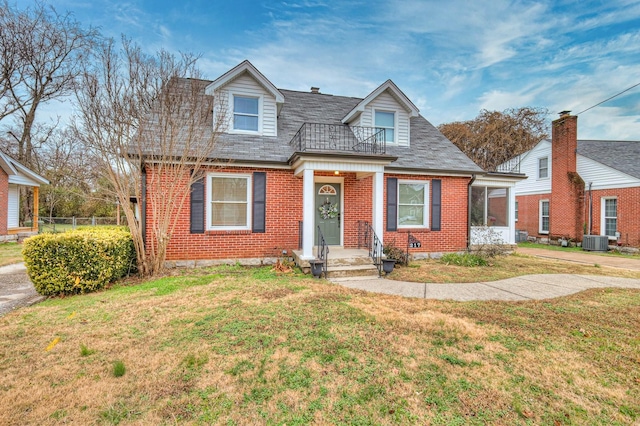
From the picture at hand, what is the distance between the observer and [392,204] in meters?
9.80

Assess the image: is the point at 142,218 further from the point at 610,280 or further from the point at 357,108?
the point at 610,280

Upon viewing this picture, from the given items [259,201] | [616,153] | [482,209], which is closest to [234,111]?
[259,201]

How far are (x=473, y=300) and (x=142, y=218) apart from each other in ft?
27.5

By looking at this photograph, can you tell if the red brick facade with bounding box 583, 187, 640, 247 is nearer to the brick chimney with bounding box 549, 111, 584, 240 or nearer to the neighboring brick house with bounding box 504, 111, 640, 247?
the neighboring brick house with bounding box 504, 111, 640, 247

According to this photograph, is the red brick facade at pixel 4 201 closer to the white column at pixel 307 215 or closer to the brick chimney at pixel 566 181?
the white column at pixel 307 215

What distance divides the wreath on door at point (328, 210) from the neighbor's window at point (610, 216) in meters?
15.1

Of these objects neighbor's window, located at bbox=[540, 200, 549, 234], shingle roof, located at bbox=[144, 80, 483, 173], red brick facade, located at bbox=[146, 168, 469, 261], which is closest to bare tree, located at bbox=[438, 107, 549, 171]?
neighbor's window, located at bbox=[540, 200, 549, 234]

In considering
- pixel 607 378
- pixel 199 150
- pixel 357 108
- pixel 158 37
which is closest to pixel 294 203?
pixel 199 150

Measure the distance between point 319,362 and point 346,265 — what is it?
4.74 metres

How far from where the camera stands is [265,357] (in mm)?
3365

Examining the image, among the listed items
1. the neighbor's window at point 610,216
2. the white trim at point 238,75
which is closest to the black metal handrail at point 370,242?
the white trim at point 238,75

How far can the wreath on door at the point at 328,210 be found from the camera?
9648 mm

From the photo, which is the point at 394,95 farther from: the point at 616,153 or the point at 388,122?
the point at 616,153

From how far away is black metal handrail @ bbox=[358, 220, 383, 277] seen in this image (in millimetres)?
8109
